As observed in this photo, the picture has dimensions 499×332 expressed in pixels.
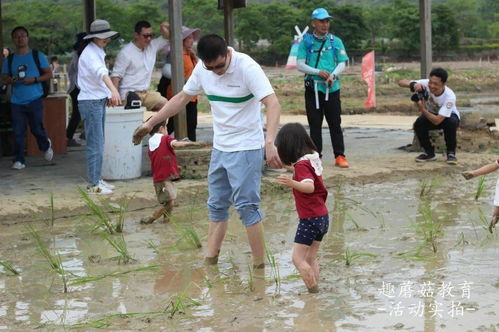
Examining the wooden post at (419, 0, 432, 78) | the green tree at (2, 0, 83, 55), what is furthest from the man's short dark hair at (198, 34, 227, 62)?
the green tree at (2, 0, 83, 55)

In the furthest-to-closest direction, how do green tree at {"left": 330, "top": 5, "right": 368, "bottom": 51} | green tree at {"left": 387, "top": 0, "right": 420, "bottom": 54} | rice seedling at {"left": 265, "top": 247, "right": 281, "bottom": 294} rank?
green tree at {"left": 330, "top": 5, "right": 368, "bottom": 51}, green tree at {"left": 387, "top": 0, "right": 420, "bottom": 54}, rice seedling at {"left": 265, "top": 247, "right": 281, "bottom": 294}

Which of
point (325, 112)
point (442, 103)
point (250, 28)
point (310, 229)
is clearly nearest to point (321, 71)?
point (325, 112)

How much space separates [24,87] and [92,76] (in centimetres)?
183

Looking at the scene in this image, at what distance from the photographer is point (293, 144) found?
5883 mm

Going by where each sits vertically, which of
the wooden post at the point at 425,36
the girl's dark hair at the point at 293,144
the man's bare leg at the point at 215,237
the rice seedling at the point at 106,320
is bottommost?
the rice seedling at the point at 106,320

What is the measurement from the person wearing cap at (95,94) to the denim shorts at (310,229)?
3629 mm

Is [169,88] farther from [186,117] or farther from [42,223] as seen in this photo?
[42,223]

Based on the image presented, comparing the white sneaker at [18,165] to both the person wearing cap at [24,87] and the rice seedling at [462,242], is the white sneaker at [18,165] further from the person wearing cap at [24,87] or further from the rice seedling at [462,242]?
the rice seedling at [462,242]

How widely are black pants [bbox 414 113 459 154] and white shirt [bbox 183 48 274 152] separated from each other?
5.04 metres

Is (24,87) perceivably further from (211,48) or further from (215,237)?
(211,48)

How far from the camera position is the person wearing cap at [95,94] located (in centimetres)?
911

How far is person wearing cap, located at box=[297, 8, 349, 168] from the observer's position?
34.3 ft

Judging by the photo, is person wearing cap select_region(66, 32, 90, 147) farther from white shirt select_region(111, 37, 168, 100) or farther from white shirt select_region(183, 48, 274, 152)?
white shirt select_region(183, 48, 274, 152)

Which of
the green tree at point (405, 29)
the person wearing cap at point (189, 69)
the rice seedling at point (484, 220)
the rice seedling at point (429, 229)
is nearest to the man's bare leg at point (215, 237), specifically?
the rice seedling at point (429, 229)
